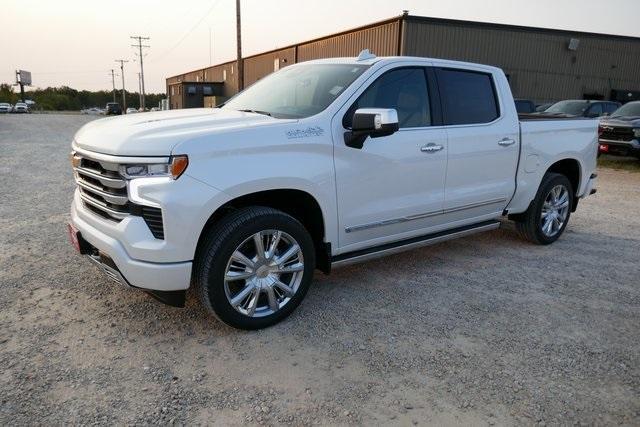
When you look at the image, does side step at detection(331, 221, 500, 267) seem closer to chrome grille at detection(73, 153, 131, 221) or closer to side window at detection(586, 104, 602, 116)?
chrome grille at detection(73, 153, 131, 221)

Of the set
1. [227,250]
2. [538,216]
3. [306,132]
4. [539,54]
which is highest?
[539,54]

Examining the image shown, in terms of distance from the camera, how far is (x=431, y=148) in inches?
166

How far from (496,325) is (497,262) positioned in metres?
1.57

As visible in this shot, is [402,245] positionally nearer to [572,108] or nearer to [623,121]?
[623,121]

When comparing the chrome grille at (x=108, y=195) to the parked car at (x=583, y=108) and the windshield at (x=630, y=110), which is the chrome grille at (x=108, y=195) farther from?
the parked car at (x=583, y=108)

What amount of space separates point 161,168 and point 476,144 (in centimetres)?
290

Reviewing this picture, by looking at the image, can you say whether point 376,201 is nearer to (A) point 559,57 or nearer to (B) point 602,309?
(B) point 602,309

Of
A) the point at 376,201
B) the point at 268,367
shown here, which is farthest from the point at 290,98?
the point at 268,367

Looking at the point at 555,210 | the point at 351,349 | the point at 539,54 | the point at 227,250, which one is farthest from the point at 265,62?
the point at 351,349

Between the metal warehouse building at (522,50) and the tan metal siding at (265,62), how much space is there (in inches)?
25.2

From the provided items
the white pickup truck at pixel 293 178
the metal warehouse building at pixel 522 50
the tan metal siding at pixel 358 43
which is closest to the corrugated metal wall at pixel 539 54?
the metal warehouse building at pixel 522 50

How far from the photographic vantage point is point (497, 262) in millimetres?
5105

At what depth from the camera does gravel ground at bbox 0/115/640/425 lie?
2.66 meters

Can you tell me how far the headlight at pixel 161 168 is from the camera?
116 inches
